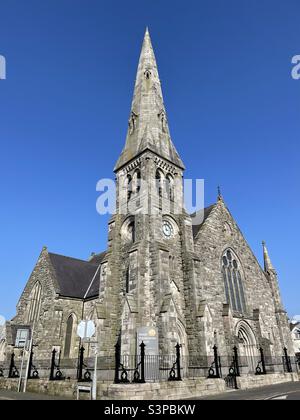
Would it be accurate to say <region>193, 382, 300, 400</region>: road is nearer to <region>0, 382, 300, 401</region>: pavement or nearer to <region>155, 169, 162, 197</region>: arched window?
<region>0, 382, 300, 401</region>: pavement

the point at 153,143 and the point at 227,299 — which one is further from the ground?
the point at 153,143

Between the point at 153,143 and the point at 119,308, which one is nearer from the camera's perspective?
the point at 119,308

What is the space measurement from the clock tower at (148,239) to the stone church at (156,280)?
0.07 meters

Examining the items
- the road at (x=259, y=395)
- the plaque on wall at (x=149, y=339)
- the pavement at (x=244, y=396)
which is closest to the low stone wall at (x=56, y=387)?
the pavement at (x=244, y=396)

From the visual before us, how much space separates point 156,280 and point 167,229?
15.5 ft

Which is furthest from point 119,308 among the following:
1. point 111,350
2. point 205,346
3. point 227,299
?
point 227,299

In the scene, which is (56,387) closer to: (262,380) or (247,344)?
(262,380)

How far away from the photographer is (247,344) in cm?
2217

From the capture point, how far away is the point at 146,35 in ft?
105

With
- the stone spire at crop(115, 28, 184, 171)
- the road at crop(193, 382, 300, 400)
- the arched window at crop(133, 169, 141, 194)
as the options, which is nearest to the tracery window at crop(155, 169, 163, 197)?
the arched window at crop(133, 169, 141, 194)

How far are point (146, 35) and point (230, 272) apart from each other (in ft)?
85.3

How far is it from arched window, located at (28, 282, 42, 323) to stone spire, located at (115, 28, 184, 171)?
13.4 m
